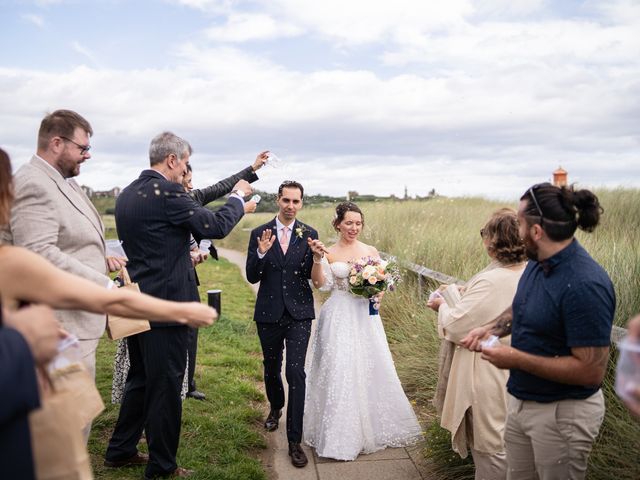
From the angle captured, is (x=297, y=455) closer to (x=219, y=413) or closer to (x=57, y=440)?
(x=219, y=413)

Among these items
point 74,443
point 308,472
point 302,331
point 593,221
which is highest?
point 593,221

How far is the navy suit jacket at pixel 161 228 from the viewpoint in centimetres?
451

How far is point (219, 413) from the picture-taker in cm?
638

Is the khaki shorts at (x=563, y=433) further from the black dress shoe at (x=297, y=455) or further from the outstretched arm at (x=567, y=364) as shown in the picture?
the black dress shoe at (x=297, y=455)

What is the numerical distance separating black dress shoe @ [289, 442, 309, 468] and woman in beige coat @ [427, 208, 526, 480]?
1663 mm

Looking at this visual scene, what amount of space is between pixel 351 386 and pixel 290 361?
66 cm

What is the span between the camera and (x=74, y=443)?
2164 millimetres

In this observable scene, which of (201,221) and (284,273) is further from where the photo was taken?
(284,273)

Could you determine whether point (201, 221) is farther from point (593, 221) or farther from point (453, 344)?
point (593, 221)

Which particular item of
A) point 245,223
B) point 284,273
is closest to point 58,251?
point 284,273

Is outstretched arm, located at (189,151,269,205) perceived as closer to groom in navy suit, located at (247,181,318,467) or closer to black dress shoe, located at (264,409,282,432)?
groom in navy suit, located at (247,181,318,467)

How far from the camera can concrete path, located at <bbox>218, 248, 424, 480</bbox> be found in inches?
201

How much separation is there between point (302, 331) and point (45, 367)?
3649mm

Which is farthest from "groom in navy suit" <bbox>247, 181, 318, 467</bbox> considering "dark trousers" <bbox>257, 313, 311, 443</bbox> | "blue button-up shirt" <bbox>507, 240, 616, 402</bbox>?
"blue button-up shirt" <bbox>507, 240, 616, 402</bbox>
